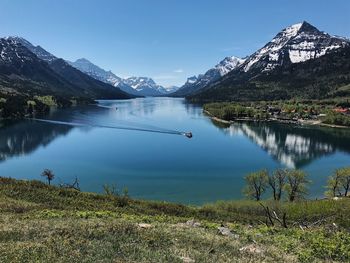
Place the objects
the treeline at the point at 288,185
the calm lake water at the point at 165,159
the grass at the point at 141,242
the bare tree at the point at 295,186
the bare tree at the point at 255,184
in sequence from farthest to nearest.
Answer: the calm lake water at the point at 165,159
the bare tree at the point at 255,184
the treeline at the point at 288,185
the bare tree at the point at 295,186
the grass at the point at 141,242

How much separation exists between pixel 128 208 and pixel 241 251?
91.0 ft

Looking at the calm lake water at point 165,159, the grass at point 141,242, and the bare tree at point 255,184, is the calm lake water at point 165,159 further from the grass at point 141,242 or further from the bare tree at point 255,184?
the grass at point 141,242

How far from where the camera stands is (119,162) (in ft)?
427

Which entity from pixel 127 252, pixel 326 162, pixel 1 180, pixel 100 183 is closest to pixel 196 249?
pixel 127 252

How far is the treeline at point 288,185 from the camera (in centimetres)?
8719

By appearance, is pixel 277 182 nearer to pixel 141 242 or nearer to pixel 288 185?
pixel 288 185

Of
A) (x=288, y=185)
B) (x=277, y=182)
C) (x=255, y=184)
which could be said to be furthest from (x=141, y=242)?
(x=277, y=182)

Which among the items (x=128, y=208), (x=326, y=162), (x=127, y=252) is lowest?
(x=326, y=162)

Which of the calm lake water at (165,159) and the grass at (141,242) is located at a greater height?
the grass at (141,242)

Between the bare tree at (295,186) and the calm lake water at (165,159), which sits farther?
the calm lake water at (165,159)

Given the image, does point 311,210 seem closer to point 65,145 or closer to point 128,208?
point 128,208

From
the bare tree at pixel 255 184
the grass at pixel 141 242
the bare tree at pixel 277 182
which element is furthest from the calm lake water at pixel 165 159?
the grass at pixel 141 242

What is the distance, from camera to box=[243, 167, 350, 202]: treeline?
87188 millimetres

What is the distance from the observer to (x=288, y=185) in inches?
3511
